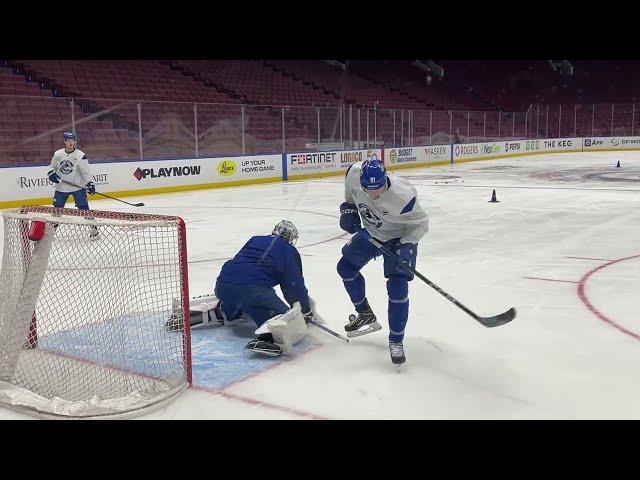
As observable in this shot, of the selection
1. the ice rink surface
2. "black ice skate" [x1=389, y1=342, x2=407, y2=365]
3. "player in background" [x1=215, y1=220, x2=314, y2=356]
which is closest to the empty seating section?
the ice rink surface

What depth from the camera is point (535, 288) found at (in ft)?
17.7

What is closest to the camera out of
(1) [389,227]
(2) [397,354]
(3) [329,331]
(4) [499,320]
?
(2) [397,354]

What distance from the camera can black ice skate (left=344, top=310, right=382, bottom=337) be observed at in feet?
13.8

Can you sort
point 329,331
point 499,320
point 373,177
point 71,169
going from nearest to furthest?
point 373,177
point 499,320
point 329,331
point 71,169

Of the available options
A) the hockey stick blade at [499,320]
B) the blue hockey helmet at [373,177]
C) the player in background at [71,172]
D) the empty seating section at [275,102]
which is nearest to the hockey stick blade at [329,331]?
the hockey stick blade at [499,320]

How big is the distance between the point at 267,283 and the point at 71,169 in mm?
4960

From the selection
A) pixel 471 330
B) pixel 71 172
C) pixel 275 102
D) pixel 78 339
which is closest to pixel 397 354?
pixel 471 330

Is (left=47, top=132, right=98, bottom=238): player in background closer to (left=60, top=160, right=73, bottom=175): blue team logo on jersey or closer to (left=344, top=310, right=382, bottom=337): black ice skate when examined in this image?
(left=60, top=160, right=73, bottom=175): blue team logo on jersey

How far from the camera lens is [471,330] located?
432 cm

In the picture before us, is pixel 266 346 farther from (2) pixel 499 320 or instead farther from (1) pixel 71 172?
(1) pixel 71 172

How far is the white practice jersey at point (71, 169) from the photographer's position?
819 centimetres

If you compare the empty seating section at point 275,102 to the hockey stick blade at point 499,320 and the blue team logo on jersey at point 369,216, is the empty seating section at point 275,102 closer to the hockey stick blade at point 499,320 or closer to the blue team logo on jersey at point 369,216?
the blue team logo on jersey at point 369,216

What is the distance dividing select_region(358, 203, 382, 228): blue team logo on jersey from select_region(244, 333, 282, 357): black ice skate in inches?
31.5
